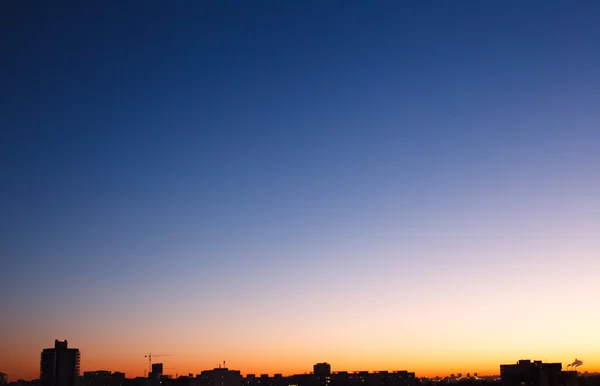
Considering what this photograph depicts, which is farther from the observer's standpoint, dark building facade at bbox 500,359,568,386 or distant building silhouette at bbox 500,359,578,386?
dark building facade at bbox 500,359,568,386

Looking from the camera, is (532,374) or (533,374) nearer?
(533,374)

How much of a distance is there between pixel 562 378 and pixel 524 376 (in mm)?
19371

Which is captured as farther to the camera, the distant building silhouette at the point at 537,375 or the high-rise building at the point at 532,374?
the high-rise building at the point at 532,374

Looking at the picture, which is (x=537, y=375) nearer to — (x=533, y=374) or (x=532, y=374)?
(x=533, y=374)

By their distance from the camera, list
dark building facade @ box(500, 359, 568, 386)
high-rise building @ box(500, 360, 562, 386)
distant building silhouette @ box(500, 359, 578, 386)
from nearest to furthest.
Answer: distant building silhouette @ box(500, 359, 578, 386) → dark building facade @ box(500, 359, 568, 386) → high-rise building @ box(500, 360, 562, 386)

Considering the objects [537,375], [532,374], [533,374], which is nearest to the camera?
[537,375]

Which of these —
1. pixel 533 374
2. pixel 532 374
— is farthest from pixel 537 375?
pixel 532 374

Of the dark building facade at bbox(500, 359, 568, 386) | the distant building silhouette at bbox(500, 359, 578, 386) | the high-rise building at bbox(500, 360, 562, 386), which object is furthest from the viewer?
the high-rise building at bbox(500, 360, 562, 386)

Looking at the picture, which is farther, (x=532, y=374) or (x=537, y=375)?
(x=532, y=374)

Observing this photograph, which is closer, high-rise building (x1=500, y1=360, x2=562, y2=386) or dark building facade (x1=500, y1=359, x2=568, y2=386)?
dark building facade (x1=500, y1=359, x2=568, y2=386)

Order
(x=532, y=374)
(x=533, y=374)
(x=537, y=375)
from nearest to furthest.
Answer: (x=537, y=375), (x=533, y=374), (x=532, y=374)

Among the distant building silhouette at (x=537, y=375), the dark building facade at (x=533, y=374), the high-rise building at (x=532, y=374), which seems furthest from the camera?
the high-rise building at (x=532, y=374)

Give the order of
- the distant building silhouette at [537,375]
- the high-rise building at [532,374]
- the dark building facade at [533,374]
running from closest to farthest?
the distant building silhouette at [537,375] → the dark building facade at [533,374] → the high-rise building at [532,374]

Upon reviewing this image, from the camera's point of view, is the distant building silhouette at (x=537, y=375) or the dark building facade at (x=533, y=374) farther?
the dark building facade at (x=533, y=374)
